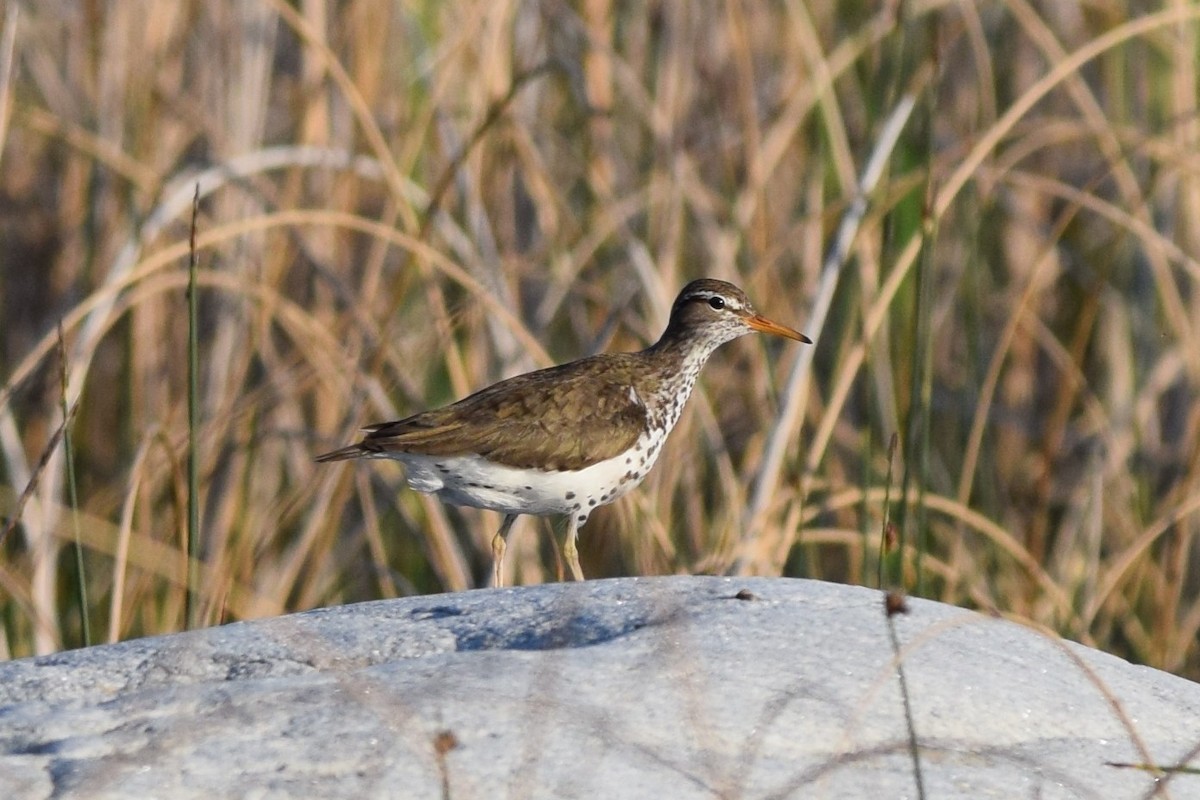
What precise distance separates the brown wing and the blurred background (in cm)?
48

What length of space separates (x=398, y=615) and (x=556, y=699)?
60 centimetres

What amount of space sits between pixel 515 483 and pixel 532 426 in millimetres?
164

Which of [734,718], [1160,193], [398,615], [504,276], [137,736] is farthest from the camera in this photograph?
[1160,193]

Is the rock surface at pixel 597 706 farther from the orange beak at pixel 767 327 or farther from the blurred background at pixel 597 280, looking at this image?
the orange beak at pixel 767 327

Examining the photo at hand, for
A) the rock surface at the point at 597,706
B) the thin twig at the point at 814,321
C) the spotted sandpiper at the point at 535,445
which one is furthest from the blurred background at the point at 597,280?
the rock surface at the point at 597,706

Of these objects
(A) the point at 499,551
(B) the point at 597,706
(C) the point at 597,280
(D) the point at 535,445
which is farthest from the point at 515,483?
(C) the point at 597,280

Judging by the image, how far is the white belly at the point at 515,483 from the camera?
392cm

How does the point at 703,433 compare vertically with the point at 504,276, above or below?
below

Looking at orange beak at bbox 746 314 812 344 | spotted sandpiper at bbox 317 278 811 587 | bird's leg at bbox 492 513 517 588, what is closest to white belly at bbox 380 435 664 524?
spotted sandpiper at bbox 317 278 811 587

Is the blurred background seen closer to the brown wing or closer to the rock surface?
the brown wing

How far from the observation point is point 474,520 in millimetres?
5652

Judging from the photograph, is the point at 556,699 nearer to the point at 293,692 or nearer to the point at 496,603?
the point at 293,692

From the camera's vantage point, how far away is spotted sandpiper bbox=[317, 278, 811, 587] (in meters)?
3.93

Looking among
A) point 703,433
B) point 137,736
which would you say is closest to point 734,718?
point 137,736
